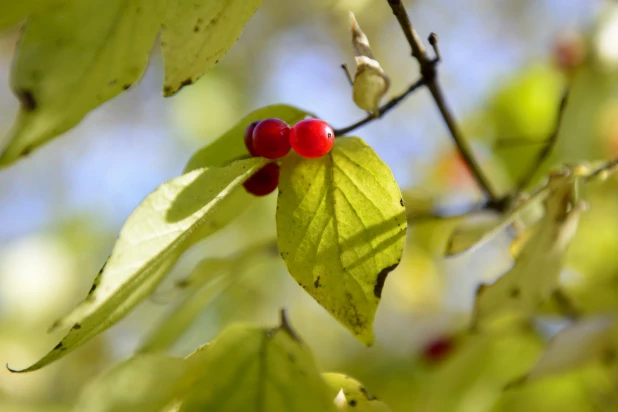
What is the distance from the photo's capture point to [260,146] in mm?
663

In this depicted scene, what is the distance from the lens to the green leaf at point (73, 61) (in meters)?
0.57

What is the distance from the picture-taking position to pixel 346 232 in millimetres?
618

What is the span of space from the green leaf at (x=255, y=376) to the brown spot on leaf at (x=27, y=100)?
0.29 m

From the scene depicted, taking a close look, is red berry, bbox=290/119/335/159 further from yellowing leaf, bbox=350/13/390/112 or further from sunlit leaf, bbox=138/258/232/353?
sunlit leaf, bbox=138/258/232/353

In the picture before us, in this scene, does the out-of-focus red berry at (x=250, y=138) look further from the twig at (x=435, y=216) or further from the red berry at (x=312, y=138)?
the twig at (x=435, y=216)

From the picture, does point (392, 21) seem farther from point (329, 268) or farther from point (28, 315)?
point (329, 268)

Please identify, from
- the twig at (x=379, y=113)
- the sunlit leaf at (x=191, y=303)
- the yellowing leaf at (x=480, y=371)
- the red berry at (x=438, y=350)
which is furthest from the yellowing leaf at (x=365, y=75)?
the red berry at (x=438, y=350)

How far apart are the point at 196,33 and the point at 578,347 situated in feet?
2.36

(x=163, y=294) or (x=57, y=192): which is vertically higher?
(x=163, y=294)

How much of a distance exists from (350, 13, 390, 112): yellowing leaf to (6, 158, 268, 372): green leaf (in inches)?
5.6

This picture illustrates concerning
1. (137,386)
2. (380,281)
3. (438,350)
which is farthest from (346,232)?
(438,350)

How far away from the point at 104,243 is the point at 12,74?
243cm

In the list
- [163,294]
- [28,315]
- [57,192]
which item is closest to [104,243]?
[28,315]

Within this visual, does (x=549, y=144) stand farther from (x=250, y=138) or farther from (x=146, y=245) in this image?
(x=146, y=245)
